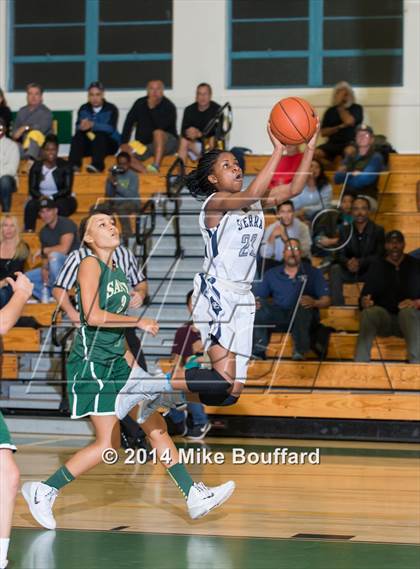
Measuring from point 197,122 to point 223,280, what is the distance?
26.1 feet

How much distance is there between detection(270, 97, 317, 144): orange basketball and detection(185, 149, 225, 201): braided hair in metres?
0.34

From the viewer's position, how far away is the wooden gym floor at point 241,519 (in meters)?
5.39

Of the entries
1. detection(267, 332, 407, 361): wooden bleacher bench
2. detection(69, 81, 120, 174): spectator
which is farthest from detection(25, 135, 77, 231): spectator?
Result: detection(267, 332, 407, 361): wooden bleacher bench

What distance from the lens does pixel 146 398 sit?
20.5 feet

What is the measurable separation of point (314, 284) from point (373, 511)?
172 inches

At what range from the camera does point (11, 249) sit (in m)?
12.4

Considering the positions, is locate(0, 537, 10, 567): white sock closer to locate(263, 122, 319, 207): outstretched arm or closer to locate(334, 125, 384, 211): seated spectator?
locate(263, 122, 319, 207): outstretched arm

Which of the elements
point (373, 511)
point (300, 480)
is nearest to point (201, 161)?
point (373, 511)

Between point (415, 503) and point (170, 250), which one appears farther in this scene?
point (170, 250)

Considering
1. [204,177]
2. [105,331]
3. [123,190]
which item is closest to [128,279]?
[105,331]

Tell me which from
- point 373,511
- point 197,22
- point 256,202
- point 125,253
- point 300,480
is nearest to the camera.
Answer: point 256,202

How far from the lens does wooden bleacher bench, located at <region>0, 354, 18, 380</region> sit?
1187 cm

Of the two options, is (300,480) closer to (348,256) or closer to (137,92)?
(348,256)
